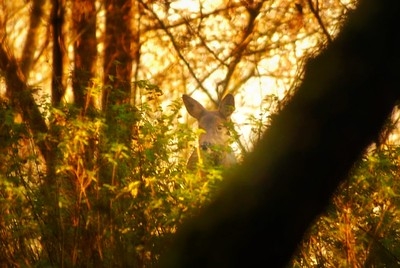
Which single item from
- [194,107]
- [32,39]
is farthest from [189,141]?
[194,107]

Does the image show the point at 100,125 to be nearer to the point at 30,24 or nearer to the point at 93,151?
the point at 93,151

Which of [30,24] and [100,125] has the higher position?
[30,24]


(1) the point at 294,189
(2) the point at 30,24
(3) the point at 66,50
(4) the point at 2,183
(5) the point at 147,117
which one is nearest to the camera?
(1) the point at 294,189

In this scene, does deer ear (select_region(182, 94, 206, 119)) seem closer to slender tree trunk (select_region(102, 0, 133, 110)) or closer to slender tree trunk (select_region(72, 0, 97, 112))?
slender tree trunk (select_region(102, 0, 133, 110))

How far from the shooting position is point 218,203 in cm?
272

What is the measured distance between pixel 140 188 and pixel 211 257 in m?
3.08

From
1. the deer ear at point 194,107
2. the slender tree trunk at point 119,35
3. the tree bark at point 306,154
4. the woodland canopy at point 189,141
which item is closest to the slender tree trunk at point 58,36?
the woodland canopy at point 189,141

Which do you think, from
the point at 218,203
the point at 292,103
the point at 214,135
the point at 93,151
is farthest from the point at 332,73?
the point at 214,135

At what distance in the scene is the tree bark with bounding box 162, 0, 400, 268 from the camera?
2.65 meters

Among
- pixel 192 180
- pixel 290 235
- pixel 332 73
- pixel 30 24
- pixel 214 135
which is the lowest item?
pixel 290 235

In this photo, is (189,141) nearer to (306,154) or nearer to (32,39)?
(306,154)

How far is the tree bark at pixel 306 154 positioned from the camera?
2.65 meters

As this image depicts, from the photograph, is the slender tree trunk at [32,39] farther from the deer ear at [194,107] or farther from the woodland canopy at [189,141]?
the deer ear at [194,107]

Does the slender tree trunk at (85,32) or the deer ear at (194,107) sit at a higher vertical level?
the slender tree trunk at (85,32)
